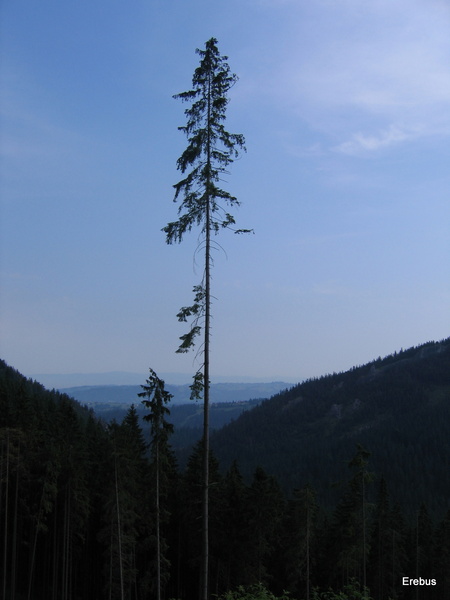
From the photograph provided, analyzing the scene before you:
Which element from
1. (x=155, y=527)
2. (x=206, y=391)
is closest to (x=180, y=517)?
(x=155, y=527)

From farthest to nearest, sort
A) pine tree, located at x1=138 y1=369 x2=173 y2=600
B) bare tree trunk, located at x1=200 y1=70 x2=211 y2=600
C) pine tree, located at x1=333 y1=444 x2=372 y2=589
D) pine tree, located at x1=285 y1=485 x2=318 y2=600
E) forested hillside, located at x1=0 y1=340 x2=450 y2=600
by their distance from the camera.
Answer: pine tree, located at x1=285 y1=485 x2=318 y2=600 < pine tree, located at x1=333 y1=444 x2=372 y2=589 < forested hillside, located at x1=0 y1=340 x2=450 y2=600 < pine tree, located at x1=138 y1=369 x2=173 y2=600 < bare tree trunk, located at x1=200 y1=70 x2=211 y2=600

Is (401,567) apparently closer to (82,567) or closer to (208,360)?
(82,567)

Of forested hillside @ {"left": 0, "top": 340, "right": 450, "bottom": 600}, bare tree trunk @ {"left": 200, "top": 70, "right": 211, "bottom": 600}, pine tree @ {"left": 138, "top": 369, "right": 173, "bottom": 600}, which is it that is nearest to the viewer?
bare tree trunk @ {"left": 200, "top": 70, "right": 211, "bottom": 600}

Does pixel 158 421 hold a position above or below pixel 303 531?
above

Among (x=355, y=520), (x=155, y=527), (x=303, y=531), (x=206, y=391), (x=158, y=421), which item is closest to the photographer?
(x=206, y=391)

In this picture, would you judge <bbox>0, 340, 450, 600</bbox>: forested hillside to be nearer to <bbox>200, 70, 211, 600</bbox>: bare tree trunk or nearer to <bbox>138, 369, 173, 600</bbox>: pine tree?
<bbox>138, 369, 173, 600</bbox>: pine tree

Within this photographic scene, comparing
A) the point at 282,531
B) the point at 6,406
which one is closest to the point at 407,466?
the point at 282,531

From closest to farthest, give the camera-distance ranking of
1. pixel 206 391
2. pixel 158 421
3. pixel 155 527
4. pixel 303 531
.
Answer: pixel 206 391 → pixel 158 421 → pixel 303 531 → pixel 155 527

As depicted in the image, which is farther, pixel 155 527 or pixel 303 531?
pixel 155 527

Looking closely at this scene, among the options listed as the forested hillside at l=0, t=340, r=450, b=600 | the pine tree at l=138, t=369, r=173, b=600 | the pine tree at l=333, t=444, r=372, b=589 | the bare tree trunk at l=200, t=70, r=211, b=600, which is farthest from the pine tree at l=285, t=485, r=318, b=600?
the bare tree trunk at l=200, t=70, r=211, b=600

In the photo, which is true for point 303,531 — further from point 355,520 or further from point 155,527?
point 155,527

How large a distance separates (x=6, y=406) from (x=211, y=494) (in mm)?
23843

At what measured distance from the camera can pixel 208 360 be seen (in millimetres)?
21938

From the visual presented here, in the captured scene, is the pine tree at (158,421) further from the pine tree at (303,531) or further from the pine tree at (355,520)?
the pine tree at (303,531)
